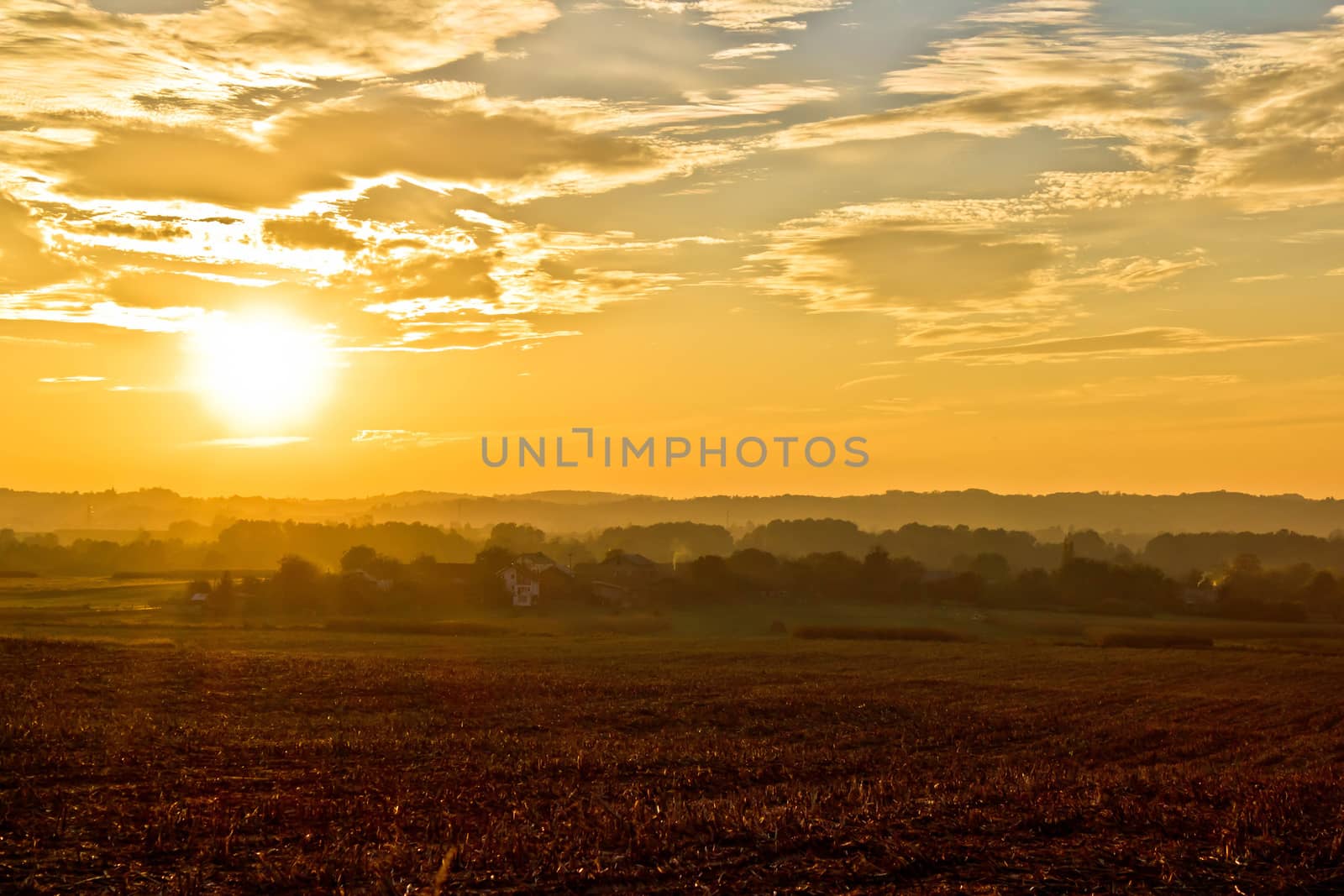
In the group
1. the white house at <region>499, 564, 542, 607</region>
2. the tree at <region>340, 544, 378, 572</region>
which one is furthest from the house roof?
the tree at <region>340, 544, 378, 572</region>

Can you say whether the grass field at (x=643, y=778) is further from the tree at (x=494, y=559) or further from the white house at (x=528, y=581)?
the tree at (x=494, y=559)

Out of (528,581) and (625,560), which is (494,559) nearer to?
(528,581)

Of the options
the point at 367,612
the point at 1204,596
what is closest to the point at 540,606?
the point at 367,612

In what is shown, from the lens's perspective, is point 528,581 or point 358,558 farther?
point 358,558

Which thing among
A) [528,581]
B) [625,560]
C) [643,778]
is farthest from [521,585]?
[643,778]

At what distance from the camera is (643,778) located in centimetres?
2367

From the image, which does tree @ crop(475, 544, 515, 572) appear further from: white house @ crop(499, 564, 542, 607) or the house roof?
the house roof

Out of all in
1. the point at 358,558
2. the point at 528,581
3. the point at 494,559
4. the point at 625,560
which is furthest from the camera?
the point at 625,560

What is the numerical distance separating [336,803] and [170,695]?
19.7 metres

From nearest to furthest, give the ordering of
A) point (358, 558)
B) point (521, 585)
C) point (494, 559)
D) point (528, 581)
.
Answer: point (521, 585) → point (528, 581) → point (494, 559) → point (358, 558)

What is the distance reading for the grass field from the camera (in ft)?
46.9

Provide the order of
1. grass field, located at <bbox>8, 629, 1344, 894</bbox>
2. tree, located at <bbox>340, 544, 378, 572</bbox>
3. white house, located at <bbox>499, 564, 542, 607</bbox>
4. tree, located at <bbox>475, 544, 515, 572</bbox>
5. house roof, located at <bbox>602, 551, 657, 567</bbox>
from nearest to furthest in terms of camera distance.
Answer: grass field, located at <bbox>8, 629, 1344, 894</bbox> → white house, located at <bbox>499, 564, 542, 607</bbox> → tree, located at <bbox>475, 544, 515, 572</bbox> → tree, located at <bbox>340, 544, 378, 572</bbox> → house roof, located at <bbox>602, 551, 657, 567</bbox>

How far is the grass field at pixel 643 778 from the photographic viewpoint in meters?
14.3

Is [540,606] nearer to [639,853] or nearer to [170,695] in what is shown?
[170,695]
